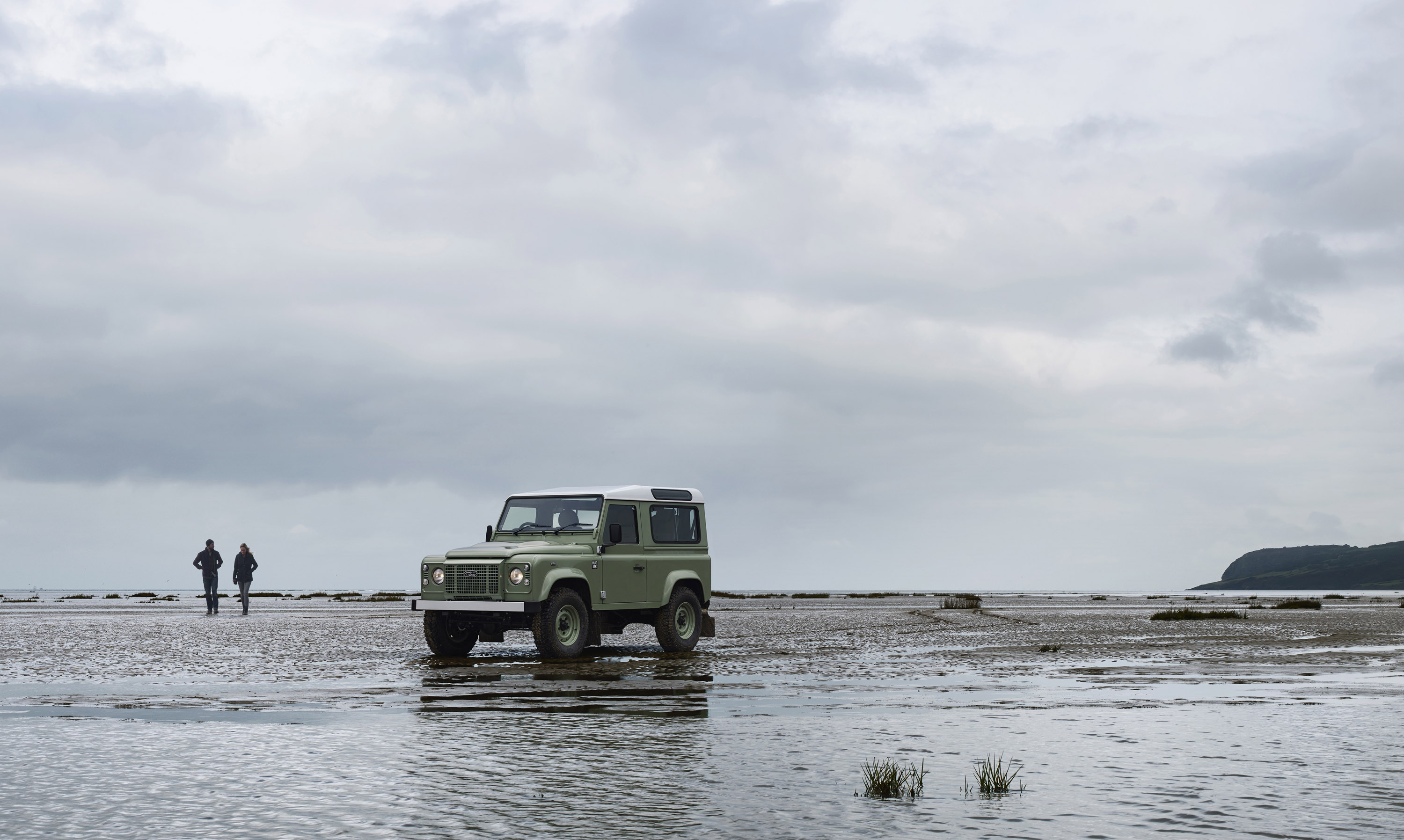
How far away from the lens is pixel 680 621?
19.2 metres

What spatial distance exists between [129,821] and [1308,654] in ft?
57.2

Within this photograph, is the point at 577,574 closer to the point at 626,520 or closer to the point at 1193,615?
the point at 626,520

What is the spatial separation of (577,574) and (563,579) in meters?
0.20

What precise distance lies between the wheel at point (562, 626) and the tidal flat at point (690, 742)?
44 cm

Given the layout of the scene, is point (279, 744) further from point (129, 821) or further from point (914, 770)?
point (914, 770)

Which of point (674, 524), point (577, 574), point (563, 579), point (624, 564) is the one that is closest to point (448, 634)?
point (563, 579)

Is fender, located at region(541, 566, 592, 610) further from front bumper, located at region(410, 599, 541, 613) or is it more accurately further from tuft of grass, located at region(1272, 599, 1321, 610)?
tuft of grass, located at region(1272, 599, 1321, 610)

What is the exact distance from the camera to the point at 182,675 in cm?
1488

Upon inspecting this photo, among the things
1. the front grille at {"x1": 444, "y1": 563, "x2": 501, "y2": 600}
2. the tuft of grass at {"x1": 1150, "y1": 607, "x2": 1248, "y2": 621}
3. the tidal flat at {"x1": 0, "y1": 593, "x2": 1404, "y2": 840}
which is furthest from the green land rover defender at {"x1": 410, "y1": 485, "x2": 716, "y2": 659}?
the tuft of grass at {"x1": 1150, "y1": 607, "x2": 1248, "y2": 621}

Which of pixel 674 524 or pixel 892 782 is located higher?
pixel 674 524

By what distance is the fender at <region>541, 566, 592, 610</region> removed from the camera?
1703 centimetres

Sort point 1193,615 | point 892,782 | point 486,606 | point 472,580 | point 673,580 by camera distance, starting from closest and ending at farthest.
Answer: point 892,782, point 486,606, point 472,580, point 673,580, point 1193,615

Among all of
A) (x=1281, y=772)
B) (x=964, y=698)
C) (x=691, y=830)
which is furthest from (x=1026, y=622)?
(x=691, y=830)

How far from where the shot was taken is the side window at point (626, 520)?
18188 mm
